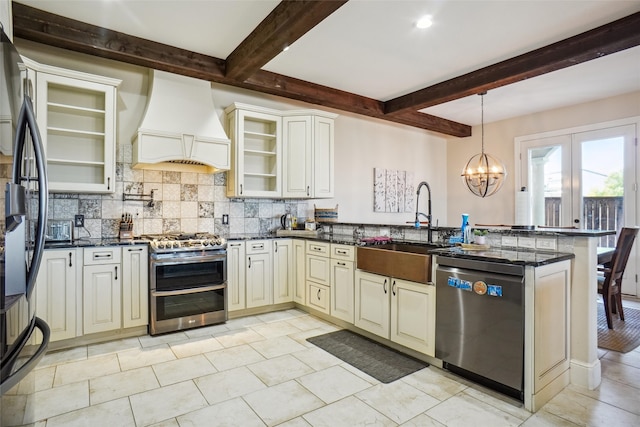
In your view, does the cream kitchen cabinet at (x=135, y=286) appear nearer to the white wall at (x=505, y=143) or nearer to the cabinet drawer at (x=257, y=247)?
the cabinet drawer at (x=257, y=247)

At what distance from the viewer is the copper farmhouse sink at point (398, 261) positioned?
8.75 feet

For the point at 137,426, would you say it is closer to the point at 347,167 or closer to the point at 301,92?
the point at 301,92

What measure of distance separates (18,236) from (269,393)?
5.71 ft

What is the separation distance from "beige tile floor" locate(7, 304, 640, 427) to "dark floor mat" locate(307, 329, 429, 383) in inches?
3.6

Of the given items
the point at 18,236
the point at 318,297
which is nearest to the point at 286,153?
Answer: the point at 318,297

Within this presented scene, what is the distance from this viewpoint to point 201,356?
115 inches

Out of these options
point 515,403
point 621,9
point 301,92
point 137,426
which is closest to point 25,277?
point 137,426

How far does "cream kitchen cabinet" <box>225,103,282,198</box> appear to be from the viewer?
13.5 ft

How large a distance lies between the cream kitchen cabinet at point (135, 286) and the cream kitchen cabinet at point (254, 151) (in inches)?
48.8

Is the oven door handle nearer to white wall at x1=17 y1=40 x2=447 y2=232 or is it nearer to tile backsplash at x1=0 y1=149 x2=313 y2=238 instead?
tile backsplash at x1=0 y1=149 x2=313 y2=238

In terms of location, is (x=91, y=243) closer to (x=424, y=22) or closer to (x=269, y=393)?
(x=269, y=393)

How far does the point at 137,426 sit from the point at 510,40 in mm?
4273

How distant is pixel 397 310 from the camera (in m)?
2.91

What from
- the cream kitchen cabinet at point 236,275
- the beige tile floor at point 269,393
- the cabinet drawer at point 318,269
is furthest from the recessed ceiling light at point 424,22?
the beige tile floor at point 269,393
